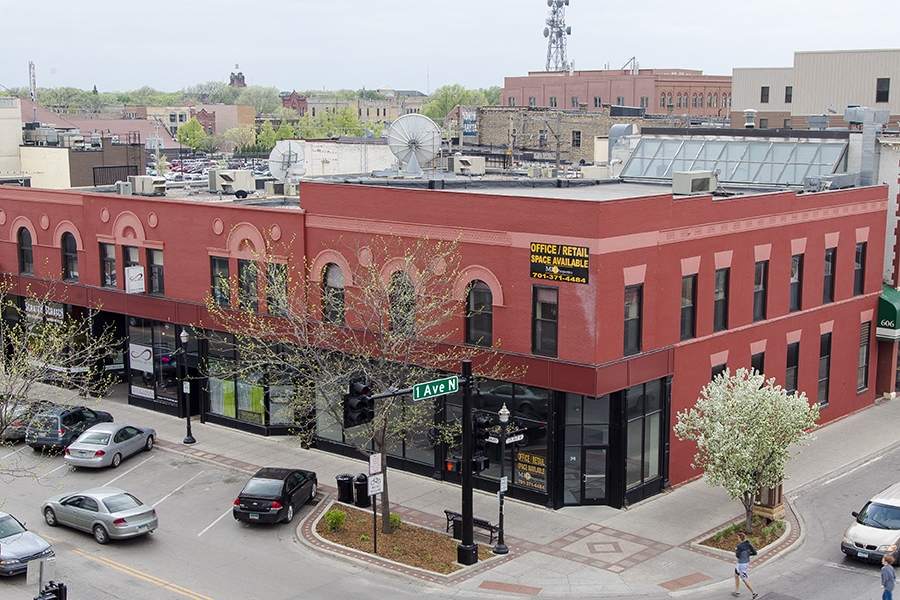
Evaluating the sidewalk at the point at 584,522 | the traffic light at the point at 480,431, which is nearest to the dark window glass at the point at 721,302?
the sidewalk at the point at 584,522

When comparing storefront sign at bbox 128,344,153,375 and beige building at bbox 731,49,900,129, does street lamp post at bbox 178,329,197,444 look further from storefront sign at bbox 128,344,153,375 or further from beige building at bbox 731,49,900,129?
beige building at bbox 731,49,900,129

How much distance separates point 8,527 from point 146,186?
23.1 m

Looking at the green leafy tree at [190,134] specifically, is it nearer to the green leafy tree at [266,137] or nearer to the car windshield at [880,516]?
the green leafy tree at [266,137]

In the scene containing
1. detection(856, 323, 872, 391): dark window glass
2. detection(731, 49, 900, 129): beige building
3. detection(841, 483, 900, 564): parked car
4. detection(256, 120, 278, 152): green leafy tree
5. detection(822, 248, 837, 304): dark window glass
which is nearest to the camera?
detection(841, 483, 900, 564): parked car

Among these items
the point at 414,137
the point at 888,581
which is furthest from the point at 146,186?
the point at 888,581

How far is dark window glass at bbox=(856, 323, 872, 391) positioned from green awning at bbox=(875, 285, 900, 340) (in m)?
0.53

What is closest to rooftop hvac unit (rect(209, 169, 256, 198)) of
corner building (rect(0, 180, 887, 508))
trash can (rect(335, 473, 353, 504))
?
corner building (rect(0, 180, 887, 508))

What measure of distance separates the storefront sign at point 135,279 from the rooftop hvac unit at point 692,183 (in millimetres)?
21004

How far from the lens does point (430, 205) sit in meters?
33.9

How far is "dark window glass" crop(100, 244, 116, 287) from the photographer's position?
44.5m

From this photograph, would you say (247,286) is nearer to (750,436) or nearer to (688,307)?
(688,307)

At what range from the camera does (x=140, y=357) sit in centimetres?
4409

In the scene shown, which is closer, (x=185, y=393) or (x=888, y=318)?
(x=185, y=393)

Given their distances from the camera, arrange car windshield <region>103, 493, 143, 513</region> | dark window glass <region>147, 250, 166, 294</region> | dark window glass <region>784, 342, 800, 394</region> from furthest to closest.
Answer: dark window glass <region>147, 250, 166, 294</region>, dark window glass <region>784, 342, 800, 394</region>, car windshield <region>103, 493, 143, 513</region>
